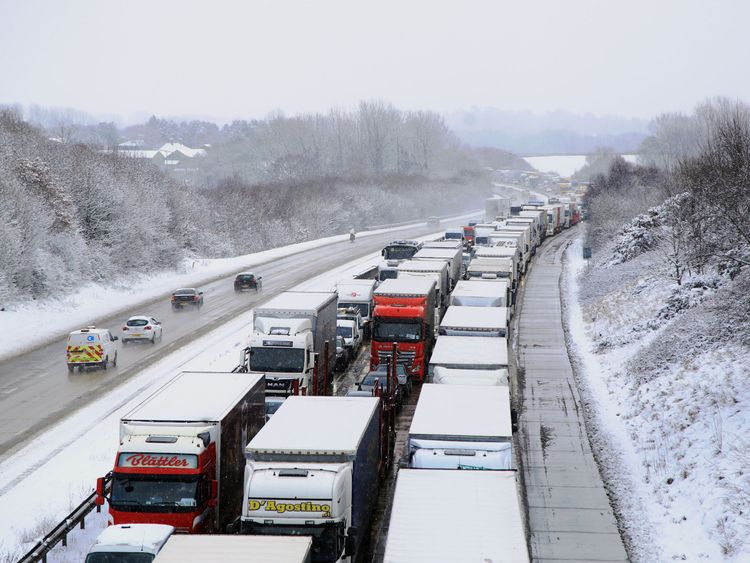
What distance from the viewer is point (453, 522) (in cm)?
1323

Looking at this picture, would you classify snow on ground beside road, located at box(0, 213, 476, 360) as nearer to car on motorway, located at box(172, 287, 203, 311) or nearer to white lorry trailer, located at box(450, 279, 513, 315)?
car on motorway, located at box(172, 287, 203, 311)

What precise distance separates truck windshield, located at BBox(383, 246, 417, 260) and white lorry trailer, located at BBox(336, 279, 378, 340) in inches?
609

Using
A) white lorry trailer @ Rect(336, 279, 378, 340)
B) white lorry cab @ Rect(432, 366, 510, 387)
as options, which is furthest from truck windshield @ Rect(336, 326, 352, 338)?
white lorry cab @ Rect(432, 366, 510, 387)

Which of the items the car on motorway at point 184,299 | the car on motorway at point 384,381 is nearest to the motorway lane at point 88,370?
the car on motorway at point 184,299

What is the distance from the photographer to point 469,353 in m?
26.7

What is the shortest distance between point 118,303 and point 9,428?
27.4 meters

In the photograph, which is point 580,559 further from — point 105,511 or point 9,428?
point 9,428

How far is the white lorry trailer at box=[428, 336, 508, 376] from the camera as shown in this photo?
85.0 ft

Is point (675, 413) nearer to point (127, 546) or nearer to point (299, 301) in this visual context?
point (299, 301)

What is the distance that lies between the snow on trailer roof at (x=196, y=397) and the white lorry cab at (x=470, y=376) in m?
6.53

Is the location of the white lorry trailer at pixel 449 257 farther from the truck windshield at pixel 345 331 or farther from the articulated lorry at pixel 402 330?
the articulated lorry at pixel 402 330

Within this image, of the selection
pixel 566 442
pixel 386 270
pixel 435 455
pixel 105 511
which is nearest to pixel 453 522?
pixel 435 455

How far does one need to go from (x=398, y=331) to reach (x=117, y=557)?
1830cm

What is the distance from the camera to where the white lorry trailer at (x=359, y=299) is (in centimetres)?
4088
